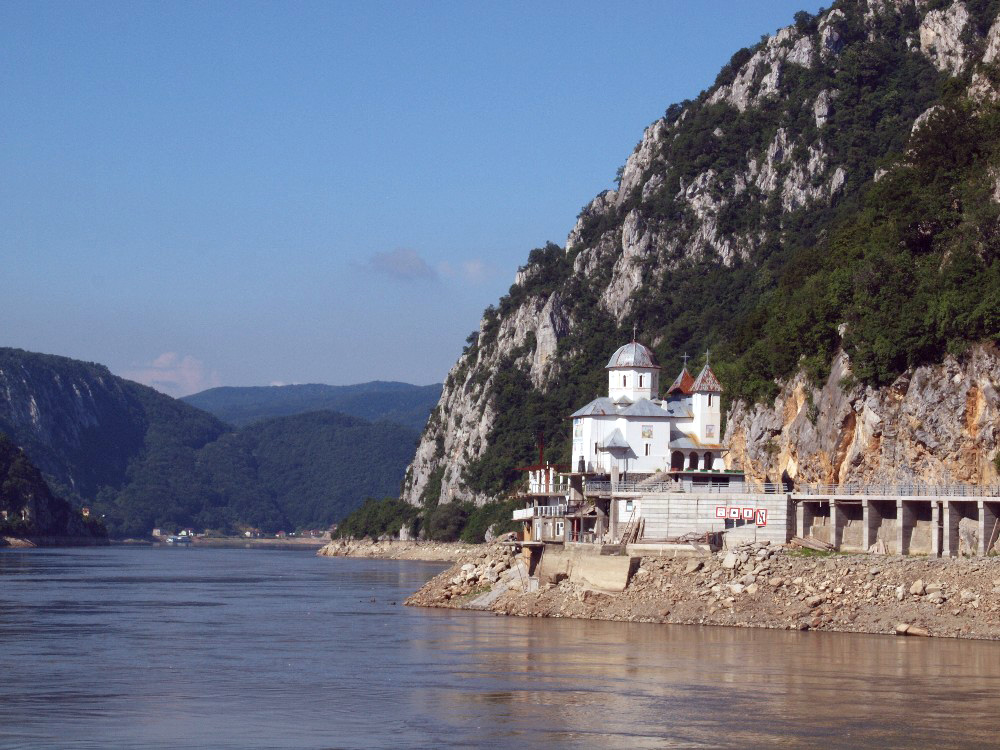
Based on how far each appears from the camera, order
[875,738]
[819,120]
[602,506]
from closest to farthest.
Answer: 1. [875,738]
2. [602,506]
3. [819,120]

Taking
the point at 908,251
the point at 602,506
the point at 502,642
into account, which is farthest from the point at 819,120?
the point at 502,642

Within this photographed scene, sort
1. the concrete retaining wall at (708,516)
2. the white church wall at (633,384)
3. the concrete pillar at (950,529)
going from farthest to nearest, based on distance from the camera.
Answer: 1. the white church wall at (633,384)
2. the concrete retaining wall at (708,516)
3. the concrete pillar at (950,529)

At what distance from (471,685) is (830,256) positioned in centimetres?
6598

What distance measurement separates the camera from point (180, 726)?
1634 inches

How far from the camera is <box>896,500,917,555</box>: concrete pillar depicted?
71.7 meters

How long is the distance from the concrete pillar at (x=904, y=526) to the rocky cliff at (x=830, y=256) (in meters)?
7.63

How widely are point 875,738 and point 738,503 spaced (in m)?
34.1

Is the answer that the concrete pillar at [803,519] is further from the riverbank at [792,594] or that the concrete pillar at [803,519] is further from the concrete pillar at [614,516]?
the concrete pillar at [614,516]

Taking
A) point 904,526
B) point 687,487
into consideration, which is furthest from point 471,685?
point 687,487

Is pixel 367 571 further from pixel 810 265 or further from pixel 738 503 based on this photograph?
pixel 738 503

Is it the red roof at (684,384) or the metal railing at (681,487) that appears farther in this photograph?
the red roof at (684,384)

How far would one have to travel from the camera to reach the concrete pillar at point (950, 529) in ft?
229

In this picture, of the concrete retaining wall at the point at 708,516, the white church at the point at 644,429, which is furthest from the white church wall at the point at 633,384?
the concrete retaining wall at the point at 708,516

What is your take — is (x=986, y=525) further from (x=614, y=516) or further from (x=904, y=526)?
(x=614, y=516)
